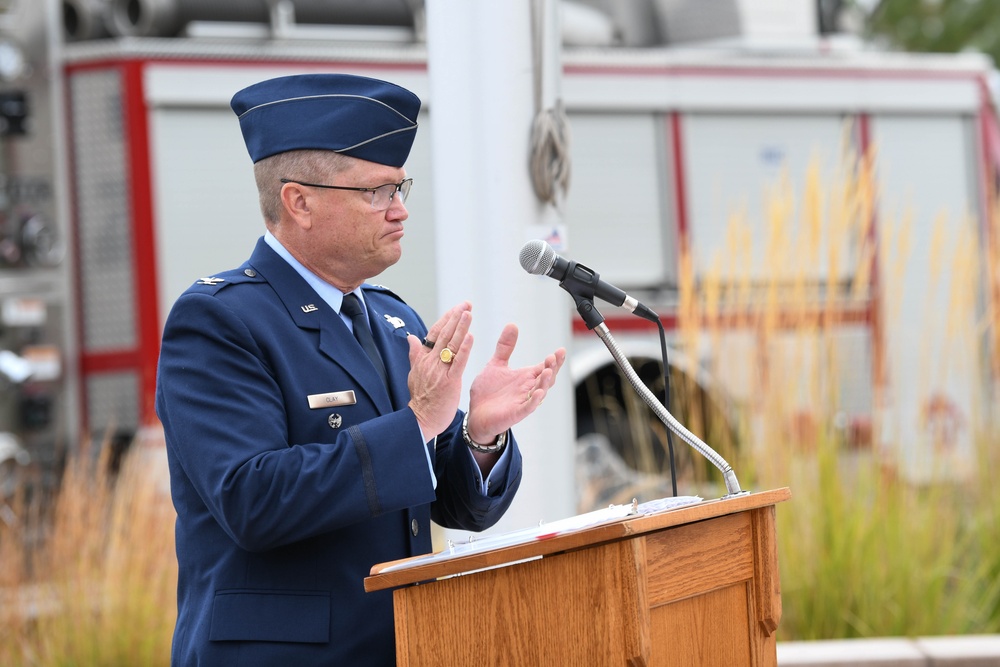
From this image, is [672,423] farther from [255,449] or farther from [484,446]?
[255,449]

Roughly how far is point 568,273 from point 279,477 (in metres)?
0.61

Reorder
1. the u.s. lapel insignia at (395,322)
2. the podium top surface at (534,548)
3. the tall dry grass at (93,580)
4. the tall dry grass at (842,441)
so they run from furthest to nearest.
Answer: the tall dry grass at (842,441), the tall dry grass at (93,580), the u.s. lapel insignia at (395,322), the podium top surface at (534,548)

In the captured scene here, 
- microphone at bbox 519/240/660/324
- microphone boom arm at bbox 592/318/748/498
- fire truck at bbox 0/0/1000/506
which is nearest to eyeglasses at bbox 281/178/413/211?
microphone at bbox 519/240/660/324

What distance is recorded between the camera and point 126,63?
6336 mm

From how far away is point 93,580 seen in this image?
15.5ft

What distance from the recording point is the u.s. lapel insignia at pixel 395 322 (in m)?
2.62

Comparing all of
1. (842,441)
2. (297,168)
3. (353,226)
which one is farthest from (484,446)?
(842,441)

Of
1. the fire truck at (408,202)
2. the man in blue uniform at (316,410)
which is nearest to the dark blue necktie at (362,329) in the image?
the man in blue uniform at (316,410)

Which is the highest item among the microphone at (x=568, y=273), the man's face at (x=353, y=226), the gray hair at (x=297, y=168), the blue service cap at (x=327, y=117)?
the blue service cap at (x=327, y=117)

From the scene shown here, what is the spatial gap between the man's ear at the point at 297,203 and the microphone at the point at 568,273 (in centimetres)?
37

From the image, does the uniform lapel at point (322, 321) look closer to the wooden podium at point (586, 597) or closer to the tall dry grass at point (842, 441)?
the wooden podium at point (586, 597)

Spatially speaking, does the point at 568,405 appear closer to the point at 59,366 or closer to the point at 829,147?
the point at 59,366

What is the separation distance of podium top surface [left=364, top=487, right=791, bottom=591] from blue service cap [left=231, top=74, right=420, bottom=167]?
29.0 inches

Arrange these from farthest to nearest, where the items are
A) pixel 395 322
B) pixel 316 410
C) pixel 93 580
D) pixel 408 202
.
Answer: pixel 408 202, pixel 93 580, pixel 395 322, pixel 316 410
